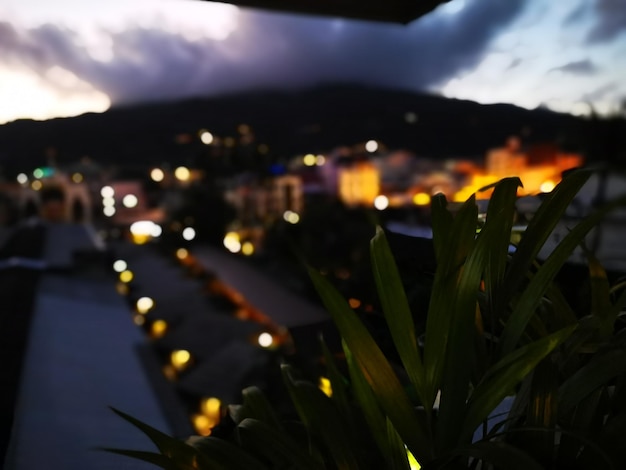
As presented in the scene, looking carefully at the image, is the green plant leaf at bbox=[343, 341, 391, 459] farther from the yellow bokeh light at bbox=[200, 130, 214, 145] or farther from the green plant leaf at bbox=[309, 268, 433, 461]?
the yellow bokeh light at bbox=[200, 130, 214, 145]

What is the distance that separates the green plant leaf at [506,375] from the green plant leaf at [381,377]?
4 cm

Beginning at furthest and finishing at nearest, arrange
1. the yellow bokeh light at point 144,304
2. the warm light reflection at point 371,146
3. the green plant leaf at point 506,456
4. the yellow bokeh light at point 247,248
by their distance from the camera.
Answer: the yellow bokeh light at point 247,248
the warm light reflection at point 371,146
the yellow bokeh light at point 144,304
the green plant leaf at point 506,456

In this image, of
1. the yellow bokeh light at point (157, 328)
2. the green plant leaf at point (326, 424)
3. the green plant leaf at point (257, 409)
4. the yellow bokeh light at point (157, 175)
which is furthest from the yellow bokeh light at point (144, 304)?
the yellow bokeh light at point (157, 175)

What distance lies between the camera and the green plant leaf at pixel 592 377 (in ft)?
1.43

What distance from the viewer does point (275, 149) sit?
2147 cm

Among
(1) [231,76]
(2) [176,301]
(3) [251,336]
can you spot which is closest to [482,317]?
(3) [251,336]

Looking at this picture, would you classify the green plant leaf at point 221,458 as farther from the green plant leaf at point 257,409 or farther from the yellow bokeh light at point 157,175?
the yellow bokeh light at point 157,175

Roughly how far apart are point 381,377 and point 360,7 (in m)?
1.09

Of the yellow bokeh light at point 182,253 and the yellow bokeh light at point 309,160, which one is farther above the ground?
the yellow bokeh light at point 309,160

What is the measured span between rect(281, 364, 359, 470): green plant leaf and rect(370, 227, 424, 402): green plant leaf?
0.12 metres

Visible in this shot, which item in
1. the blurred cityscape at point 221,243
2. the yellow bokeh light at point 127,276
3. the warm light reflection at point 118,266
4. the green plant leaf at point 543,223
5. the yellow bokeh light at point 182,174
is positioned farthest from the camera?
the yellow bokeh light at point 182,174

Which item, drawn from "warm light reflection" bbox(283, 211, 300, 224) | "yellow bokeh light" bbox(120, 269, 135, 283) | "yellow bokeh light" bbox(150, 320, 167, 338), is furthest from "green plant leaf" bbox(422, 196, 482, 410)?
"warm light reflection" bbox(283, 211, 300, 224)

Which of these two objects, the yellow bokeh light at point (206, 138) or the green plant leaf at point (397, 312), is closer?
the green plant leaf at point (397, 312)

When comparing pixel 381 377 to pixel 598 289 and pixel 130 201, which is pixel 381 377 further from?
pixel 130 201
